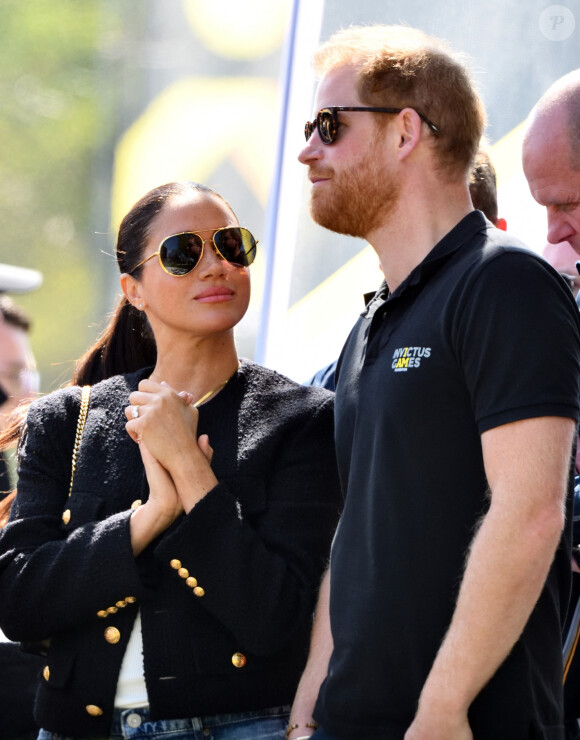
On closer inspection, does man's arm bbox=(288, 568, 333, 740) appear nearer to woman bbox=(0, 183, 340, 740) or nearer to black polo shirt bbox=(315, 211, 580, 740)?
woman bbox=(0, 183, 340, 740)

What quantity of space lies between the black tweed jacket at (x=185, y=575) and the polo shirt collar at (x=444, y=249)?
53cm

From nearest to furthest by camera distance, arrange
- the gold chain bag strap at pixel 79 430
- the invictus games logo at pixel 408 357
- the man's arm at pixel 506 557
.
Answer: the man's arm at pixel 506 557, the invictus games logo at pixel 408 357, the gold chain bag strap at pixel 79 430

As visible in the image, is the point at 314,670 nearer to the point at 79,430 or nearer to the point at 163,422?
the point at 163,422

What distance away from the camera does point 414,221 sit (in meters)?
1.95

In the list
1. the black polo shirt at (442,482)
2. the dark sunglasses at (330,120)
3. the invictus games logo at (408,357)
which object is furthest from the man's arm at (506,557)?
the dark sunglasses at (330,120)

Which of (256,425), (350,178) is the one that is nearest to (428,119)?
(350,178)

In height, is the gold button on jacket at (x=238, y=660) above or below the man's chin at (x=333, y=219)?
below

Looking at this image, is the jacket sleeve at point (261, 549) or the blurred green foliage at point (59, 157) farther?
the blurred green foliage at point (59, 157)

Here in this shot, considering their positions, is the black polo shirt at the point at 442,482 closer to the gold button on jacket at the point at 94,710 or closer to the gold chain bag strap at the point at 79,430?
the gold button on jacket at the point at 94,710

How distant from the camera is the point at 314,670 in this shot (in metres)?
2.05

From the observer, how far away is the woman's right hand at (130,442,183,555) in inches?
83.3

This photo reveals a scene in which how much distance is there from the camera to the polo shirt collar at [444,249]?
Result: 1828 millimetres

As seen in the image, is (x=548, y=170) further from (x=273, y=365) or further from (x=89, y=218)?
(x=89, y=218)

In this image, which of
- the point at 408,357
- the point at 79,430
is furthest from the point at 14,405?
the point at 408,357
